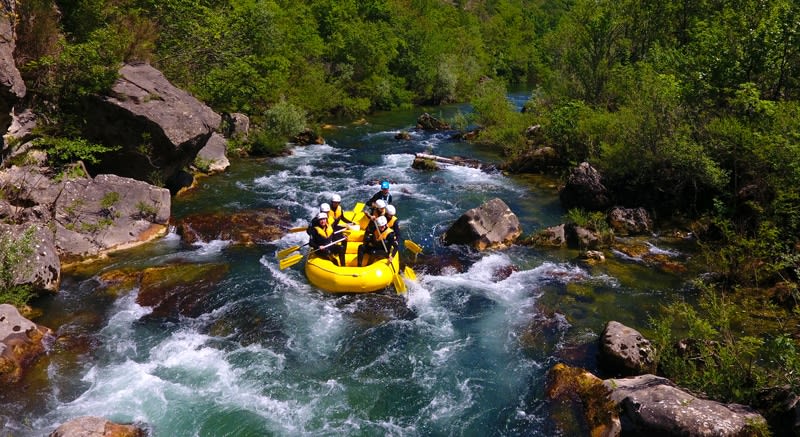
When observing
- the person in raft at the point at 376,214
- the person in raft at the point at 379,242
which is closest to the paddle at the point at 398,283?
the person in raft at the point at 379,242

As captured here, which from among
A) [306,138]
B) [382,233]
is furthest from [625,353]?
[306,138]

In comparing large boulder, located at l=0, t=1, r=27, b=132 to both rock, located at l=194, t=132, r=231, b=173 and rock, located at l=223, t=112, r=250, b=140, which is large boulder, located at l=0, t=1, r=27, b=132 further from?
rock, located at l=223, t=112, r=250, b=140

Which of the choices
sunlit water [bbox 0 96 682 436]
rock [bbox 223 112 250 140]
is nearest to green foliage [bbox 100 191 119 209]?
sunlit water [bbox 0 96 682 436]

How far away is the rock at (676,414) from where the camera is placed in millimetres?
5137

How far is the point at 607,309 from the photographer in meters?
9.06

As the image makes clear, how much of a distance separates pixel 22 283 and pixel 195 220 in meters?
4.45

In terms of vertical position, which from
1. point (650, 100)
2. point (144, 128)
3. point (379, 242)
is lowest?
point (379, 242)

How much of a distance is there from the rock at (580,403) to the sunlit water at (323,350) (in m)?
0.21

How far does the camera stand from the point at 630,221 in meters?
12.5

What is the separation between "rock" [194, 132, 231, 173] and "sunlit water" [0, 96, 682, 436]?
5666 mm

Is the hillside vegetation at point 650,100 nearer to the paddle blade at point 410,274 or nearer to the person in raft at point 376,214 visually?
the paddle blade at point 410,274

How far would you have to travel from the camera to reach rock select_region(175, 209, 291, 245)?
11820 mm

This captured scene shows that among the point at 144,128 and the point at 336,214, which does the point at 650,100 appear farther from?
the point at 144,128

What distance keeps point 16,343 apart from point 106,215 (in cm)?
461
